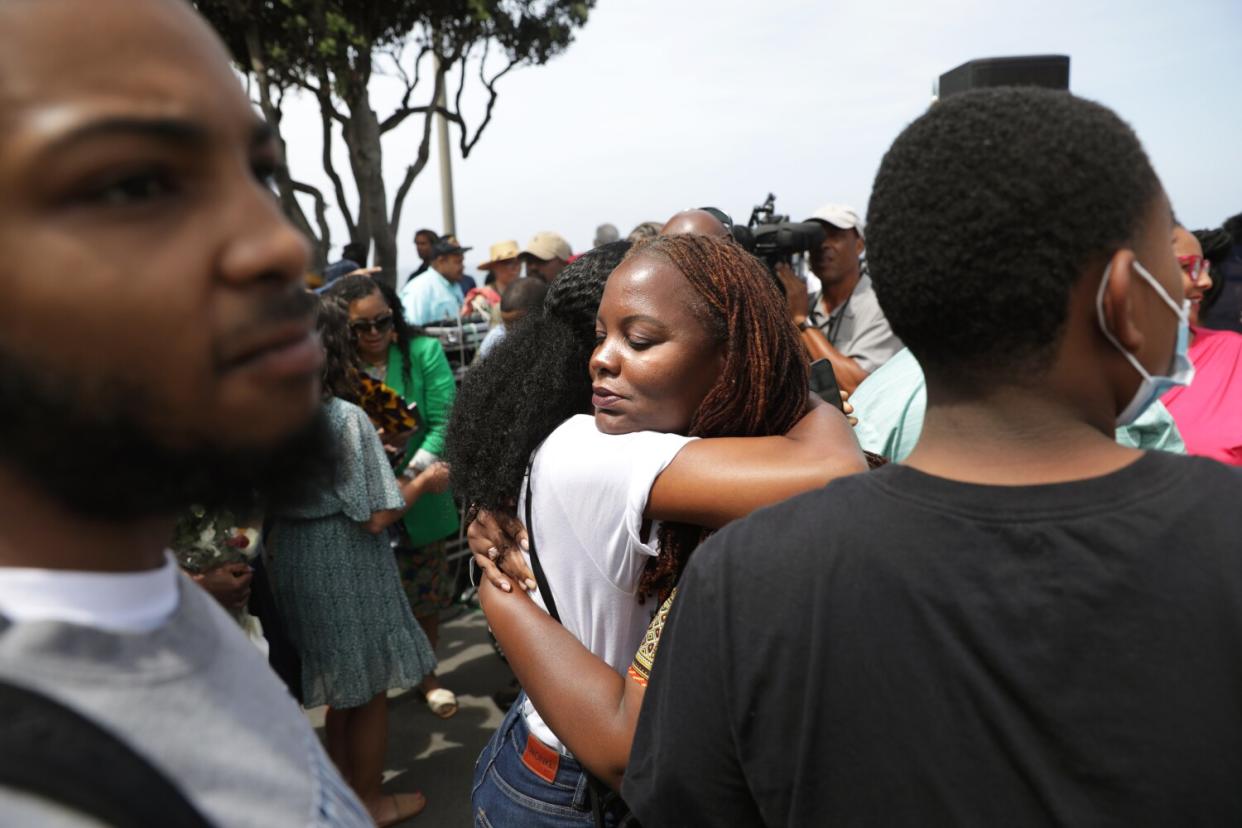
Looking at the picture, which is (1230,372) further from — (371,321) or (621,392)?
(371,321)

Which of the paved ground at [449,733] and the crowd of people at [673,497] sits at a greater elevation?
the crowd of people at [673,497]

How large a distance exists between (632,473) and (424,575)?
328 cm

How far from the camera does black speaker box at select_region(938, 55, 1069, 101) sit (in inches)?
96.0

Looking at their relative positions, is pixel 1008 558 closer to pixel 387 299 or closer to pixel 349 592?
pixel 349 592

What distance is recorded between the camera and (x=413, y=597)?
14.6 feet

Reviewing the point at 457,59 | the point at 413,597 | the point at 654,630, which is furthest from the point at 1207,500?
the point at 457,59

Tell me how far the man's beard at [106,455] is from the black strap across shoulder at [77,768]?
0.15 metres

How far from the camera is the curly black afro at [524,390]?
1698 mm

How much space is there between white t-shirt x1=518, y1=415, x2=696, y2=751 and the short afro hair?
0.57 metres

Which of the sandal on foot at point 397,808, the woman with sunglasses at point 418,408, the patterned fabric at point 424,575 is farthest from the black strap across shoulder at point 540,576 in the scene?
the patterned fabric at point 424,575

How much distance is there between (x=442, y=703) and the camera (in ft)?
14.4

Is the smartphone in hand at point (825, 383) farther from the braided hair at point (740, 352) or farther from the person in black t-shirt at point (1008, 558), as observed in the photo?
the person in black t-shirt at point (1008, 558)

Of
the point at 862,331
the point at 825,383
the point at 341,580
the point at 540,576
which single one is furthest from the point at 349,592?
the point at 862,331

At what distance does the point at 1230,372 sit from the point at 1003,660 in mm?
2469
